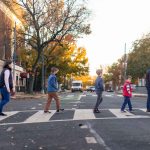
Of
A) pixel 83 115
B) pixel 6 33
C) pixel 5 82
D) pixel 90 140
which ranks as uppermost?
pixel 6 33

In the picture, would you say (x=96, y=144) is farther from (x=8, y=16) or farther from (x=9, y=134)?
(x=8, y=16)

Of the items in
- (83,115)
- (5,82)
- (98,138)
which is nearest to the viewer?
(98,138)

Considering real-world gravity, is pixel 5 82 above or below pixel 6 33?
below

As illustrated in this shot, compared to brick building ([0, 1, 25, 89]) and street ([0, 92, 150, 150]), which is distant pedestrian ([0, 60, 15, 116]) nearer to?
street ([0, 92, 150, 150])

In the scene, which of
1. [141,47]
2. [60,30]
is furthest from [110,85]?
[60,30]

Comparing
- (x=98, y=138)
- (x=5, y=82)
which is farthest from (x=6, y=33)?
(x=98, y=138)

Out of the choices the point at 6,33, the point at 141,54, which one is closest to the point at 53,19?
the point at 6,33

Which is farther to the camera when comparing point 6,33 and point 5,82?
point 6,33

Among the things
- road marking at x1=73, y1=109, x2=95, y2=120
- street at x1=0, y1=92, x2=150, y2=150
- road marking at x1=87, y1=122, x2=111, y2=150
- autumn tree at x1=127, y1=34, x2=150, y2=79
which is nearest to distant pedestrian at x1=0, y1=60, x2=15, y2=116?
street at x1=0, y1=92, x2=150, y2=150

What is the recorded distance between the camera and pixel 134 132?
1073 cm

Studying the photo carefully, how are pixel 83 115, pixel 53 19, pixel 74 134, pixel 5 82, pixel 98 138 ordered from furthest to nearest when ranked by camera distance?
1. pixel 53 19
2. pixel 83 115
3. pixel 5 82
4. pixel 74 134
5. pixel 98 138

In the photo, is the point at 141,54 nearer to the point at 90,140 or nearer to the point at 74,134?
the point at 74,134

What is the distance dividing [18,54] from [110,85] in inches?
3151

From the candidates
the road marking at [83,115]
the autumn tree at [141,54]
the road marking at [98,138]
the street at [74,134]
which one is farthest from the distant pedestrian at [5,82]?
the autumn tree at [141,54]
